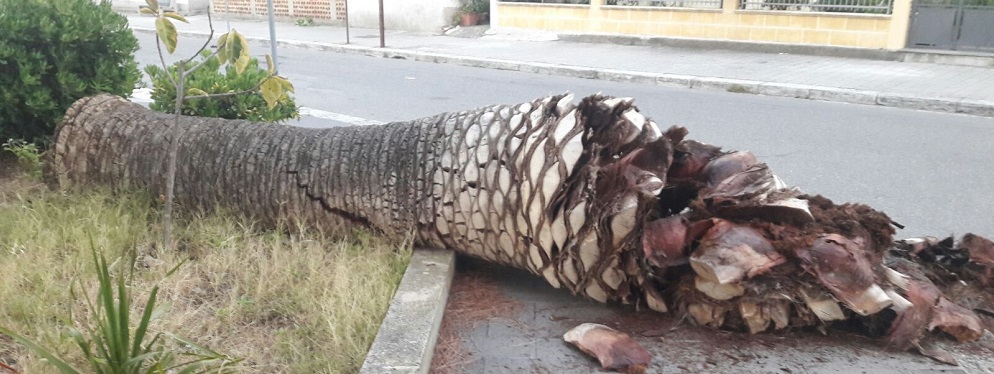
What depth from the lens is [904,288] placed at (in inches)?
121

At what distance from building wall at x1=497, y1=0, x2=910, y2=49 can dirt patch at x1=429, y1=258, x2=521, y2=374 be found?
12.3m

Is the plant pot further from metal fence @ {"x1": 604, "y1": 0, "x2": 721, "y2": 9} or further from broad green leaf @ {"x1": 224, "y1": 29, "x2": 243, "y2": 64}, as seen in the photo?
broad green leaf @ {"x1": 224, "y1": 29, "x2": 243, "y2": 64}

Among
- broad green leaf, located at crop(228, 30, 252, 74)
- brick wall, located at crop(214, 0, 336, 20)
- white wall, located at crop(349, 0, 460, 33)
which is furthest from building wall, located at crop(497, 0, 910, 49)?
broad green leaf, located at crop(228, 30, 252, 74)

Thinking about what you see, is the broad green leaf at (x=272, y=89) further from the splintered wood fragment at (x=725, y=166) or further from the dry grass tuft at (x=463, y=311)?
the splintered wood fragment at (x=725, y=166)

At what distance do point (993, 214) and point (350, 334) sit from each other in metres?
4.69

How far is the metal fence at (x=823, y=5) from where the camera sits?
45.5 feet

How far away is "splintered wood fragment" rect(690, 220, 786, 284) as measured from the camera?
291 centimetres

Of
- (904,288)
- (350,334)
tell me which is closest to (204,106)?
(350,334)

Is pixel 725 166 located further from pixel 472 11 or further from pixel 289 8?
pixel 289 8

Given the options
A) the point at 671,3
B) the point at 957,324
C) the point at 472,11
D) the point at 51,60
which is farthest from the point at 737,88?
the point at 472,11

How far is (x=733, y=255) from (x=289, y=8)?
21815mm

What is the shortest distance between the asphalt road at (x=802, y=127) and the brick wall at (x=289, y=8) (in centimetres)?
778

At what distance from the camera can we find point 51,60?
4.93 metres

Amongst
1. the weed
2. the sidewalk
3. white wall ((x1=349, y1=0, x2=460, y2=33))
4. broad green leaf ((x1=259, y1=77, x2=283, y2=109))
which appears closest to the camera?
broad green leaf ((x1=259, y1=77, x2=283, y2=109))
